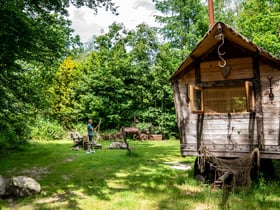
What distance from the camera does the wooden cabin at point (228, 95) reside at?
684 centimetres

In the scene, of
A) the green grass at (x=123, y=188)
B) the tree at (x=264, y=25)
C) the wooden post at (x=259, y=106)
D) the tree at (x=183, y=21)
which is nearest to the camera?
the green grass at (x=123, y=188)

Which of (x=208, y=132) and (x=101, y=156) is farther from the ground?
(x=208, y=132)

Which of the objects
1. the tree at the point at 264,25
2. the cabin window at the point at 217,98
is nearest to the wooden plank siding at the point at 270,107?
the cabin window at the point at 217,98

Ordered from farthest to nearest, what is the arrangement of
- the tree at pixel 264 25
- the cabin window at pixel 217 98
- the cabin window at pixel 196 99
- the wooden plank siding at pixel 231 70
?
1. the tree at pixel 264 25
2. the cabin window at pixel 217 98
3. the cabin window at pixel 196 99
4. the wooden plank siding at pixel 231 70

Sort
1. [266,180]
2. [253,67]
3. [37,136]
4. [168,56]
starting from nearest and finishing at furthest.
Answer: [253,67], [266,180], [37,136], [168,56]

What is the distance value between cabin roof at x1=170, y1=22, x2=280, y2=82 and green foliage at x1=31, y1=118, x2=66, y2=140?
16.8 m

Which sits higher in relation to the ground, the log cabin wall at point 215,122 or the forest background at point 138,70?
the forest background at point 138,70

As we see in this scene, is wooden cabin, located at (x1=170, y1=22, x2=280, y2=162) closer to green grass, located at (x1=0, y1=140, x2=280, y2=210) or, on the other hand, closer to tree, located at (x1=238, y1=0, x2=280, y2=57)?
green grass, located at (x1=0, y1=140, x2=280, y2=210)

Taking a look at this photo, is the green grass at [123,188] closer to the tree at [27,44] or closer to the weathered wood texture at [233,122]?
the weathered wood texture at [233,122]

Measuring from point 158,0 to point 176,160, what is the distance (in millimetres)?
18703

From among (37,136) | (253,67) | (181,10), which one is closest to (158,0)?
(181,10)

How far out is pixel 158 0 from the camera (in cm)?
2658

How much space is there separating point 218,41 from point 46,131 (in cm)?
1822

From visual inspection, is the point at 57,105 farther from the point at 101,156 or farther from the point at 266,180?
the point at 266,180
